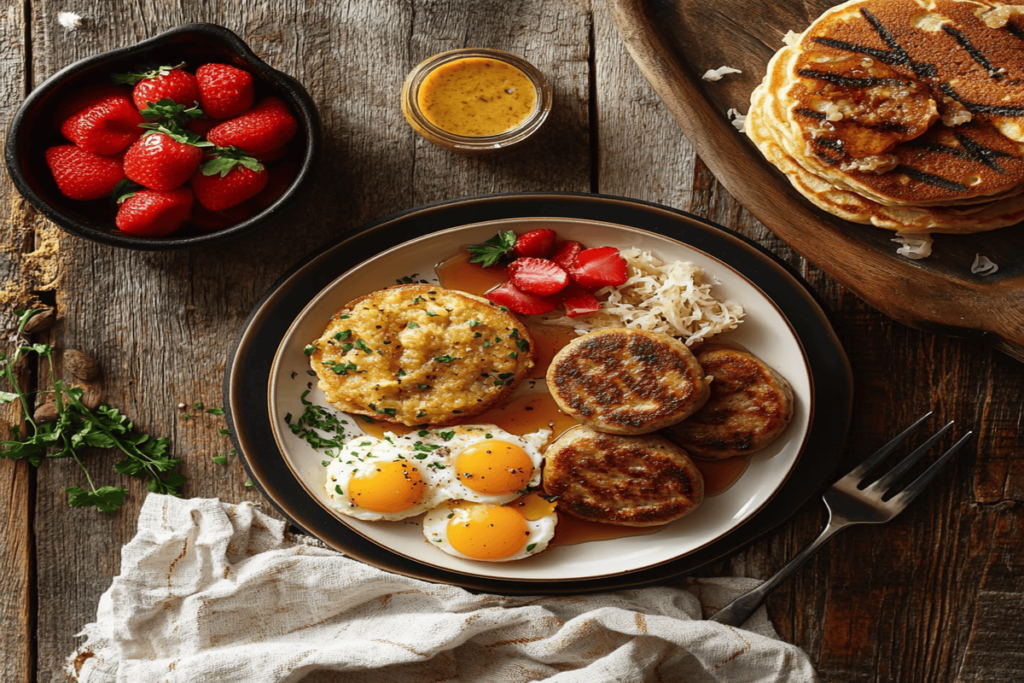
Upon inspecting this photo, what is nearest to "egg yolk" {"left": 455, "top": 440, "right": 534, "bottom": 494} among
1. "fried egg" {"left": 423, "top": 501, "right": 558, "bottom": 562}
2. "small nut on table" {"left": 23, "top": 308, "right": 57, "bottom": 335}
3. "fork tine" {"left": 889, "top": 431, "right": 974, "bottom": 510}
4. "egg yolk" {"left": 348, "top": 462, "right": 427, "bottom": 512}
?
"fried egg" {"left": 423, "top": 501, "right": 558, "bottom": 562}

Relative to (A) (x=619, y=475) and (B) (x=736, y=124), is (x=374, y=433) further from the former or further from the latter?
(B) (x=736, y=124)

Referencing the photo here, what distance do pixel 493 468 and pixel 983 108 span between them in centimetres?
236

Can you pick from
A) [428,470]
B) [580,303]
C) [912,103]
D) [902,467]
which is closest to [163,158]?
[428,470]

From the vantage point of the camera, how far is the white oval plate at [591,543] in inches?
113

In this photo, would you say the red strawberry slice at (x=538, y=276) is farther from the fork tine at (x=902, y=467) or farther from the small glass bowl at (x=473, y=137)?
the fork tine at (x=902, y=467)

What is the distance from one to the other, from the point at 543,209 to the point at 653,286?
1.93 ft

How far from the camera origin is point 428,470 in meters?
2.94

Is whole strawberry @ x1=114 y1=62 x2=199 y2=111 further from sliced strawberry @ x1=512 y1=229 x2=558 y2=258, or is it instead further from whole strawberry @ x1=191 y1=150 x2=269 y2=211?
sliced strawberry @ x1=512 y1=229 x2=558 y2=258

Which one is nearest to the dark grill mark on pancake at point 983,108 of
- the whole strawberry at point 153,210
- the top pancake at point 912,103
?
the top pancake at point 912,103

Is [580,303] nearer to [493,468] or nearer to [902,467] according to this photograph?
[493,468]

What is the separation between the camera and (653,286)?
2.88 meters

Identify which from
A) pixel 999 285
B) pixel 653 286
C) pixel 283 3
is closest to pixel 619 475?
pixel 653 286

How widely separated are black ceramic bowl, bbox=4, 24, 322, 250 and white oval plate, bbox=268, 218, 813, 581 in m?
0.49

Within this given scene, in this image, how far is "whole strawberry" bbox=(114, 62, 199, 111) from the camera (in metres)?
2.64
